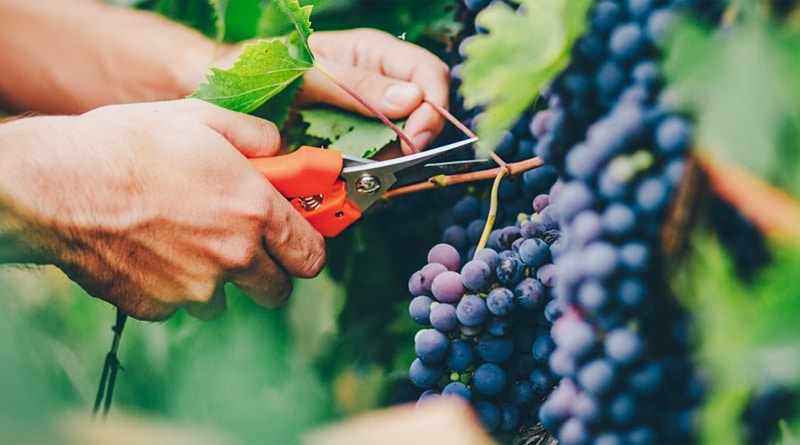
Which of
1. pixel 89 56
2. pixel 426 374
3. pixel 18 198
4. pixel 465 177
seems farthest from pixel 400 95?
pixel 89 56

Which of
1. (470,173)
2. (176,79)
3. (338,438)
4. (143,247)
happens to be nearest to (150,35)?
(176,79)

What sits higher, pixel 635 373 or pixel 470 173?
pixel 635 373

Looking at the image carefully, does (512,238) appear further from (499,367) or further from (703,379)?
(703,379)

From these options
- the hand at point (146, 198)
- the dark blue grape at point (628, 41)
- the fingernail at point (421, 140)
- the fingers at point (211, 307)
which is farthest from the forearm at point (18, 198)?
the dark blue grape at point (628, 41)

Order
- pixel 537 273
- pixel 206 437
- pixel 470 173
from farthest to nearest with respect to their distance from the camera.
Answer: pixel 470 173
pixel 537 273
pixel 206 437

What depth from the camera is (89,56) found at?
4.78ft

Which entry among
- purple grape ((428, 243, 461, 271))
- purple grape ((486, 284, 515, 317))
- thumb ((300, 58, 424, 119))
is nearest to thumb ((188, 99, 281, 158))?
thumb ((300, 58, 424, 119))

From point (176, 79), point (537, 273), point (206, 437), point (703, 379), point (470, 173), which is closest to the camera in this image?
point (206, 437)

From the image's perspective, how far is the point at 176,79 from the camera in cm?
129

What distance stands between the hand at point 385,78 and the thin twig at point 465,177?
57 millimetres

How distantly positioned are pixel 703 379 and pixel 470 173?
0.43 meters

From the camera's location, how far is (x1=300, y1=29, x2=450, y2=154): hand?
90 cm

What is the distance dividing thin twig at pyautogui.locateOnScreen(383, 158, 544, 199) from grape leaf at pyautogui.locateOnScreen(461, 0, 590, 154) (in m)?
0.26

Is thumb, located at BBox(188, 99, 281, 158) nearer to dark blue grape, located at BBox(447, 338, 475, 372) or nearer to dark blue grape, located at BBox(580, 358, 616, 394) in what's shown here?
dark blue grape, located at BBox(447, 338, 475, 372)
